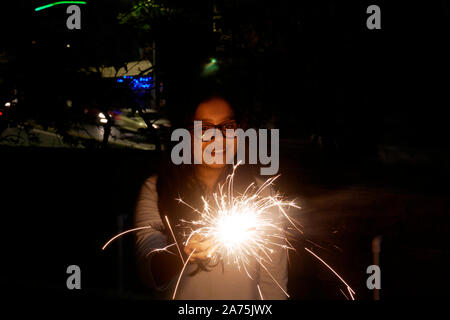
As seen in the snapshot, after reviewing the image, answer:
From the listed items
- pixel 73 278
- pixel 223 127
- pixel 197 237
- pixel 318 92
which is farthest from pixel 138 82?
pixel 197 237

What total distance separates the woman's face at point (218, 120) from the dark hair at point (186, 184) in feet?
0.16

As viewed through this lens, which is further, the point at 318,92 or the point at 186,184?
the point at 318,92

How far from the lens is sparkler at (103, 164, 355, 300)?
213 centimetres

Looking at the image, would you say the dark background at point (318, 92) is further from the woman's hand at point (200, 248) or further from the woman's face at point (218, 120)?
the woman's hand at point (200, 248)

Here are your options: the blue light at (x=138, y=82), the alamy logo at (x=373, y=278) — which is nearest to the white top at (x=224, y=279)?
the alamy logo at (x=373, y=278)

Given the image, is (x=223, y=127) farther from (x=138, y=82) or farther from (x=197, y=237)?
(x=138, y=82)

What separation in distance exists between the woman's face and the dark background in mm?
1645

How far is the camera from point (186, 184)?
8.39 ft

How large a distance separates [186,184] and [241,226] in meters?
0.58

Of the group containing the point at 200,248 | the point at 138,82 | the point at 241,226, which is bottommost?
the point at 200,248

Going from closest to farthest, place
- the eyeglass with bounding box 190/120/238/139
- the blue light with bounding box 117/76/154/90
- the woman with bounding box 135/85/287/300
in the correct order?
1. the woman with bounding box 135/85/287/300
2. the eyeglass with bounding box 190/120/238/139
3. the blue light with bounding box 117/76/154/90

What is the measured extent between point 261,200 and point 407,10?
4269mm

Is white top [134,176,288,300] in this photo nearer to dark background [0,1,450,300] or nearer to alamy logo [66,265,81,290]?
dark background [0,1,450,300]

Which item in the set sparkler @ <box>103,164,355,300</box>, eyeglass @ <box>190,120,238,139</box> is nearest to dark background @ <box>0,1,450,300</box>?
eyeglass @ <box>190,120,238,139</box>
